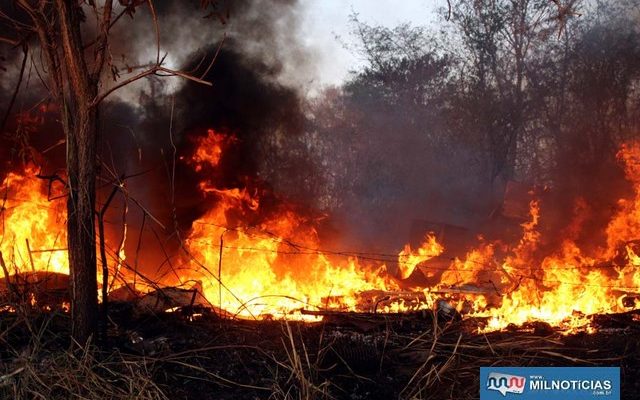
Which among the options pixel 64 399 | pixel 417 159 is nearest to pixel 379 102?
pixel 417 159

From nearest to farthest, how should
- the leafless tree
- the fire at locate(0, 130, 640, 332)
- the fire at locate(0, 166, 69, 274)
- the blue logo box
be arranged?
the blue logo box, the leafless tree, the fire at locate(0, 130, 640, 332), the fire at locate(0, 166, 69, 274)

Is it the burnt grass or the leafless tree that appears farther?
the leafless tree

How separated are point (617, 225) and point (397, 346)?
1007cm

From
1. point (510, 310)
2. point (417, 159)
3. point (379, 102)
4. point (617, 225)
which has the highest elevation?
point (379, 102)

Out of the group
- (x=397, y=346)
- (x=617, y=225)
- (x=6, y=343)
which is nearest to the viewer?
(x=6, y=343)

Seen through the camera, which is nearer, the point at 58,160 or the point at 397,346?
the point at 397,346

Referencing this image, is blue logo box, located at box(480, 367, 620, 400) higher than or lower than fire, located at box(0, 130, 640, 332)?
lower

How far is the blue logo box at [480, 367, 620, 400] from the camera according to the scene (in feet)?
13.4

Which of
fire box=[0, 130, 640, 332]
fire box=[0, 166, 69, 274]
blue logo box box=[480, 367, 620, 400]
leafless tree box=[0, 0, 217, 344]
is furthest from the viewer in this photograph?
fire box=[0, 166, 69, 274]

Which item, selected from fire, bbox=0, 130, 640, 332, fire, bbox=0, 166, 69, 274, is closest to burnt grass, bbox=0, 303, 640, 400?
fire, bbox=0, 130, 640, 332

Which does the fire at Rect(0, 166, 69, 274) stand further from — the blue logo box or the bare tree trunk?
the blue logo box

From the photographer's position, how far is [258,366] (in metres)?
4.79

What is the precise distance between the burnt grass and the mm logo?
10.1 inches

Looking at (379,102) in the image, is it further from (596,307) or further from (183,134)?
(596,307)
